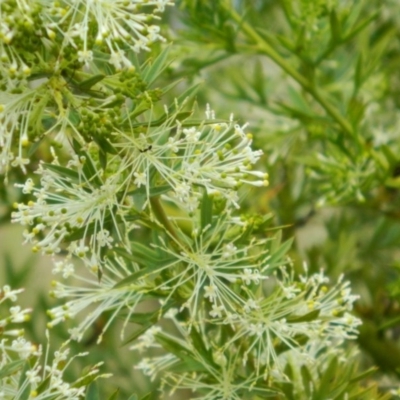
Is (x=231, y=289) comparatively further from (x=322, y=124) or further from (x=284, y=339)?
(x=322, y=124)

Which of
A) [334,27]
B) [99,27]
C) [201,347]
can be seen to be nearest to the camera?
[99,27]

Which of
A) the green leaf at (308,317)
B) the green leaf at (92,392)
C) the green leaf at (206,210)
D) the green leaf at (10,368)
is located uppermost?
the green leaf at (206,210)

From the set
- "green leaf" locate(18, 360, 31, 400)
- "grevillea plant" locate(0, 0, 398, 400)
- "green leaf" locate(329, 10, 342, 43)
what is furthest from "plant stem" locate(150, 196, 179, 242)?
"green leaf" locate(329, 10, 342, 43)

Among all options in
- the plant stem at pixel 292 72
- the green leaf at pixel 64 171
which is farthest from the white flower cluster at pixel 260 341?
the plant stem at pixel 292 72

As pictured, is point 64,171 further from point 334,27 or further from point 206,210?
point 334,27

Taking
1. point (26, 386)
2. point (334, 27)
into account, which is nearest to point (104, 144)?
point (26, 386)

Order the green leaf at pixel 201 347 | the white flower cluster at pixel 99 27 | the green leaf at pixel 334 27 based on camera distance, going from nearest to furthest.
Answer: the white flower cluster at pixel 99 27 < the green leaf at pixel 201 347 < the green leaf at pixel 334 27

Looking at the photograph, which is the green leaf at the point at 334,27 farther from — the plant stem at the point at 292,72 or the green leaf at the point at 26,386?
the green leaf at the point at 26,386

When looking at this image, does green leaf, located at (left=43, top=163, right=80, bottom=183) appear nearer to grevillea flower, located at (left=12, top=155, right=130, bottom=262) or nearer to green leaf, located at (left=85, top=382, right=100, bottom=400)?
grevillea flower, located at (left=12, top=155, right=130, bottom=262)
